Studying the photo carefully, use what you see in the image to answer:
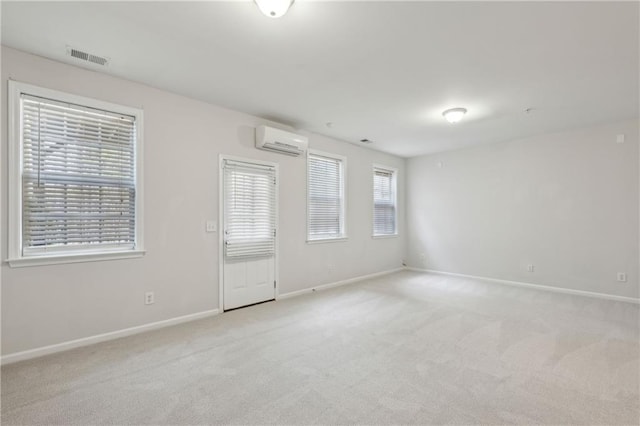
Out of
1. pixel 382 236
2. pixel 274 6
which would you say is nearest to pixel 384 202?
pixel 382 236

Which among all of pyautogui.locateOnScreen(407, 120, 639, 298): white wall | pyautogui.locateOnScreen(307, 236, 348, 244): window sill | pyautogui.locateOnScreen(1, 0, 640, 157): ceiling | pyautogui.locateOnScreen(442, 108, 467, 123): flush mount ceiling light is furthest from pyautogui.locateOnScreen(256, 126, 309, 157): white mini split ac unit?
A: pyautogui.locateOnScreen(407, 120, 639, 298): white wall

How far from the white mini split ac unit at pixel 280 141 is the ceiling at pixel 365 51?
0.29 m

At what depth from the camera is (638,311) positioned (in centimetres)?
382

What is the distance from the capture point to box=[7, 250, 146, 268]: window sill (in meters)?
2.54

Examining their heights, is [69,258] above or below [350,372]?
above

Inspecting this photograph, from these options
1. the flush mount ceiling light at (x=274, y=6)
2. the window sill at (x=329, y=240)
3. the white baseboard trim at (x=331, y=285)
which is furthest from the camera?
the window sill at (x=329, y=240)

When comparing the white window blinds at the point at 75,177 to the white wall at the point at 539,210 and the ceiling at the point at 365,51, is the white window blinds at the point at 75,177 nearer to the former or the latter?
the ceiling at the point at 365,51

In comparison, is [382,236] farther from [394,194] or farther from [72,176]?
[72,176]

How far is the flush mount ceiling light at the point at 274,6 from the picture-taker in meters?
1.82

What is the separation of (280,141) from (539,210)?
172 inches

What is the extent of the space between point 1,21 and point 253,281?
330 centimetres

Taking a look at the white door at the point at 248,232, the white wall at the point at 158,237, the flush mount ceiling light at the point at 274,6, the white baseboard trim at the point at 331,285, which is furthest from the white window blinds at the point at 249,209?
the flush mount ceiling light at the point at 274,6

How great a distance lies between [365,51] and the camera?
253cm

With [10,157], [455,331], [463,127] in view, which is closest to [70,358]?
[10,157]
